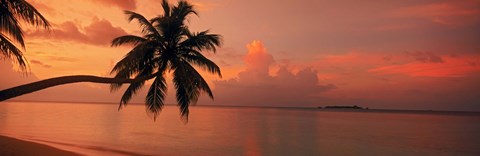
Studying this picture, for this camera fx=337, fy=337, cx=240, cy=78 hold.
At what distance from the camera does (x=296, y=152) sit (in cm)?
2216

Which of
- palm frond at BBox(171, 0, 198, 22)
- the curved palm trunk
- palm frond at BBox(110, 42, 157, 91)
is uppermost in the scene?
palm frond at BBox(171, 0, 198, 22)

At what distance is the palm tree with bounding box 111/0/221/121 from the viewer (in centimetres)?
1435

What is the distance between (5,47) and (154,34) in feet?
20.4

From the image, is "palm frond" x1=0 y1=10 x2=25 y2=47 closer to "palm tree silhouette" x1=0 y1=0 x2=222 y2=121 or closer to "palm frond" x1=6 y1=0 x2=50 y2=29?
"palm frond" x1=6 y1=0 x2=50 y2=29

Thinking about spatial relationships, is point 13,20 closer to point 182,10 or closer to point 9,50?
point 9,50

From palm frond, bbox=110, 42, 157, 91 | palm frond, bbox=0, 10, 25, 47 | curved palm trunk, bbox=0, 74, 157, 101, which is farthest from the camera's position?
palm frond, bbox=110, 42, 157, 91

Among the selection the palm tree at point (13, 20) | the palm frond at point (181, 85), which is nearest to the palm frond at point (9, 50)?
the palm tree at point (13, 20)

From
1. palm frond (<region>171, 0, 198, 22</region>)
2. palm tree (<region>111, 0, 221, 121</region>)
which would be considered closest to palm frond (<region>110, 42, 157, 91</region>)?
palm tree (<region>111, 0, 221, 121</region>)

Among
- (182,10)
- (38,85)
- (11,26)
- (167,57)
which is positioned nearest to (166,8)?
(182,10)

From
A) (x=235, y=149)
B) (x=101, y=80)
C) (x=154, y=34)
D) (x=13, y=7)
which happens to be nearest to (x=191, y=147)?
(x=235, y=149)

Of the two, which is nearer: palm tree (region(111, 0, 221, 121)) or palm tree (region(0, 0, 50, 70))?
palm tree (region(0, 0, 50, 70))

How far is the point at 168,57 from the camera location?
14.5 meters

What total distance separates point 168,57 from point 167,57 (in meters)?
0.04

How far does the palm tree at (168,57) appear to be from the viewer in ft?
47.1
